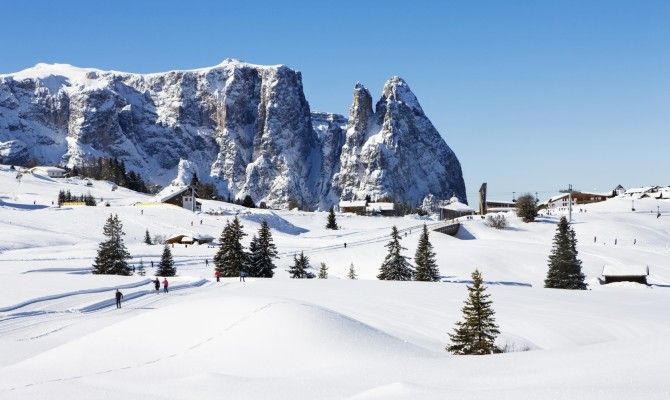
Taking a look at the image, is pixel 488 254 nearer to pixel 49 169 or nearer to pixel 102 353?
pixel 102 353

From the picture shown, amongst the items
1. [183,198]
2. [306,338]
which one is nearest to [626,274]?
[306,338]

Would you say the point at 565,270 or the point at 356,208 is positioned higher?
the point at 356,208

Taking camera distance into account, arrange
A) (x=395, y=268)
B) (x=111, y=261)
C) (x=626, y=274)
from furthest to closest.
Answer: (x=395, y=268), (x=626, y=274), (x=111, y=261)

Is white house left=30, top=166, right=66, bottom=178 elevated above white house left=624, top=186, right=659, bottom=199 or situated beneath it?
elevated above

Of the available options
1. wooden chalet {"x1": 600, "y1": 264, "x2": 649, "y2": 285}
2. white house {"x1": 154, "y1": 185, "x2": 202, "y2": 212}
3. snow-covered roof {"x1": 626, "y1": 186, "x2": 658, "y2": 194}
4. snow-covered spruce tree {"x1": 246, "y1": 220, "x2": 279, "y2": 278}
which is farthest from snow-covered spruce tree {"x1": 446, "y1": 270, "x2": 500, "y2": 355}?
snow-covered roof {"x1": 626, "y1": 186, "x2": 658, "y2": 194}

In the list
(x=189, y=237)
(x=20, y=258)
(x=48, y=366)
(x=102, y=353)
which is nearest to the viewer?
(x=48, y=366)

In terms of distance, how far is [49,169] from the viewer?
182 metres

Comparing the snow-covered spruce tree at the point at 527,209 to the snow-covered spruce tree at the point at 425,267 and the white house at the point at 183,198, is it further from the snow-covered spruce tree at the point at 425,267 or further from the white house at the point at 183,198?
the white house at the point at 183,198

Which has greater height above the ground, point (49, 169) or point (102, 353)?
point (49, 169)

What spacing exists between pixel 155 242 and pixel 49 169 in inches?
4368

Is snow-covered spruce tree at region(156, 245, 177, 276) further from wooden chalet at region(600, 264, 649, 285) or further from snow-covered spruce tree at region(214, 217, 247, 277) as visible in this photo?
wooden chalet at region(600, 264, 649, 285)

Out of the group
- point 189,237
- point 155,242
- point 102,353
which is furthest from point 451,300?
point 155,242

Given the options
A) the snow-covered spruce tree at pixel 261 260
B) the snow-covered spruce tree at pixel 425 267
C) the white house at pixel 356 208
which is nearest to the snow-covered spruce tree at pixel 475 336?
the snow-covered spruce tree at pixel 261 260

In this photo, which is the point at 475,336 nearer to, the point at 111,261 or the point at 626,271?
the point at 111,261
